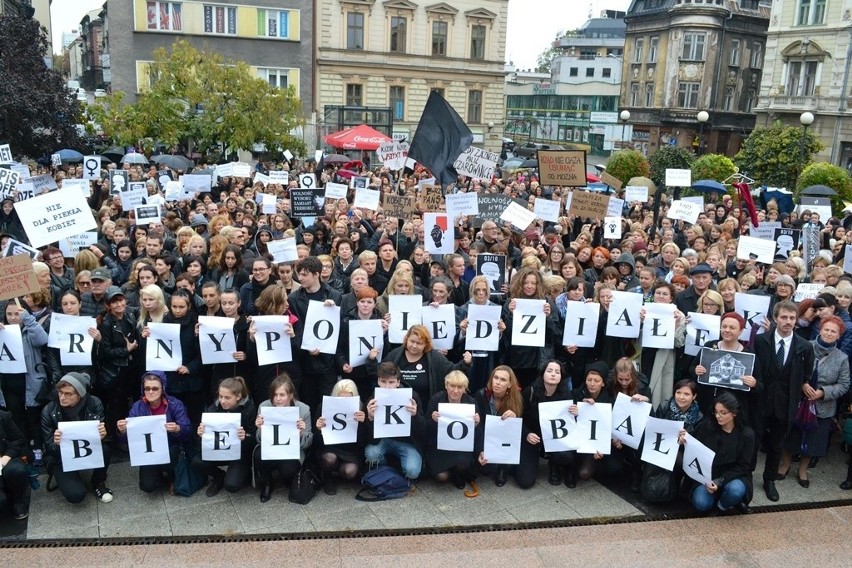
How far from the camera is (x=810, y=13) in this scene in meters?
47.4

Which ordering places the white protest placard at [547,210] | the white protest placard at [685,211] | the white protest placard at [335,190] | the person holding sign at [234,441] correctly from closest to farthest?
the person holding sign at [234,441], the white protest placard at [547,210], the white protest placard at [685,211], the white protest placard at [335,190]

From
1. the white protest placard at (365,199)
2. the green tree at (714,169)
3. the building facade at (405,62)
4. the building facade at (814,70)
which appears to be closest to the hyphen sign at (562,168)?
the white protest placard at (365,199)

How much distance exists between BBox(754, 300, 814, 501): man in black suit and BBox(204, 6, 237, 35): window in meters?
38.3

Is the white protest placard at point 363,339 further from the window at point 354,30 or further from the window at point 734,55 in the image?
the window at point 734,55

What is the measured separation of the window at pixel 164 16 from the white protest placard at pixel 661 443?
38403 mm

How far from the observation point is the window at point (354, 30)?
145 ft

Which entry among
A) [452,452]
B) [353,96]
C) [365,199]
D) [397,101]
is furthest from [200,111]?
[452,452]

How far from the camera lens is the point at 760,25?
206 feet

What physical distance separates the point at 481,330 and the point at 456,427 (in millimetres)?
1275

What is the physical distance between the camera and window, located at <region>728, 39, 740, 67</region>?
62.5 meters

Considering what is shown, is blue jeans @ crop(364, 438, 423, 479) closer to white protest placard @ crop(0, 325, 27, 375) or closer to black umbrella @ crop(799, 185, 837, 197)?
white protest placard @ crop(0, 325, 27, 375)

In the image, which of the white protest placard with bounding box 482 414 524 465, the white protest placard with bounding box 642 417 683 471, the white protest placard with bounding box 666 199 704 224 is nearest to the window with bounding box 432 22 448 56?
the white protest placard with bounding box 666 199 704 224

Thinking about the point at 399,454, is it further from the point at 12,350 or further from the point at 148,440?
the point at 12,350

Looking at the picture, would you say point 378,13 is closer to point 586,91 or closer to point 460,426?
point 460,426
